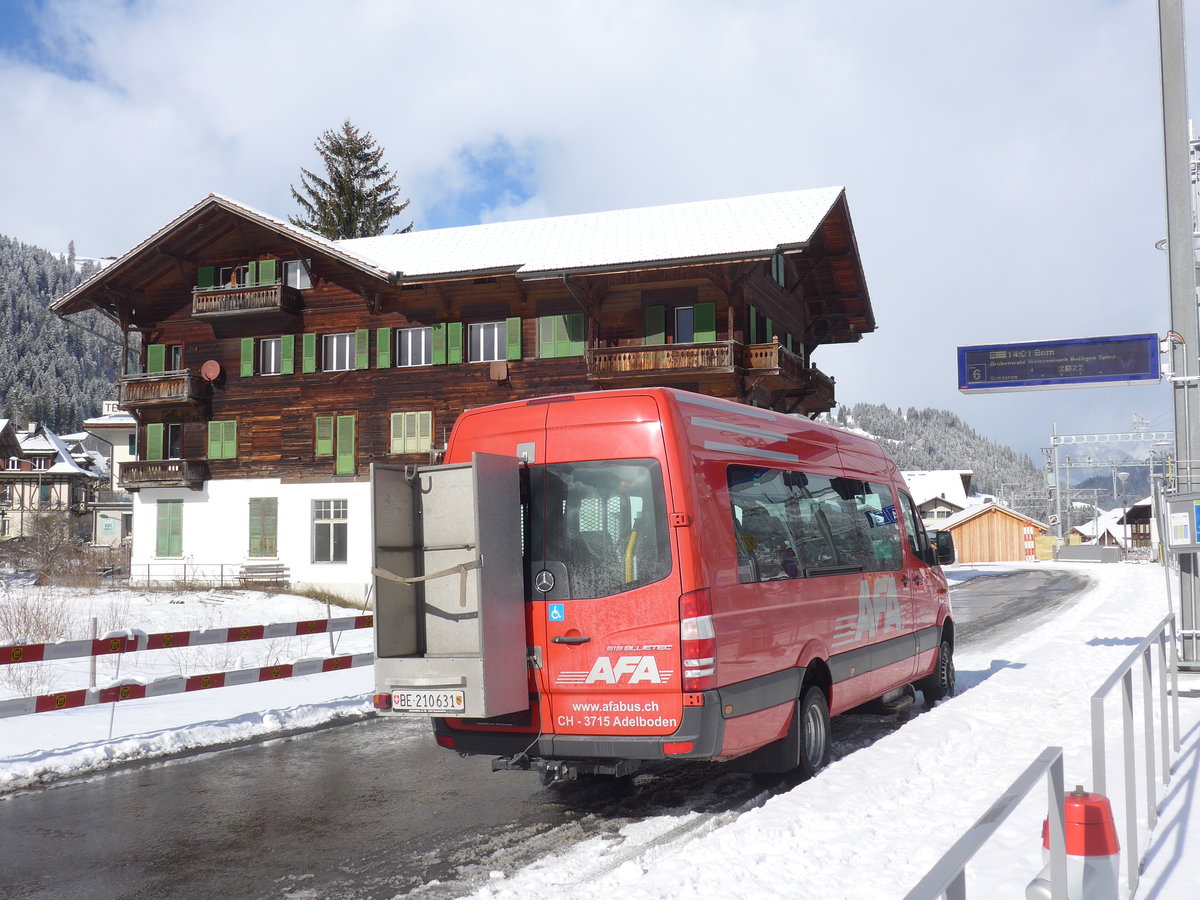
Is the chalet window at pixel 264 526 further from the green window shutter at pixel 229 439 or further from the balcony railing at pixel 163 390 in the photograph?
the balcony railing at pixel 163 390

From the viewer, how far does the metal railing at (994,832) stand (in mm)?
2305

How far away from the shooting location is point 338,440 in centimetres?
3603

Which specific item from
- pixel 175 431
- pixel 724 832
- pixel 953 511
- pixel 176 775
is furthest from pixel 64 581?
pixel 953 511

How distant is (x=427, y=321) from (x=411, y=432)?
12.3 ft

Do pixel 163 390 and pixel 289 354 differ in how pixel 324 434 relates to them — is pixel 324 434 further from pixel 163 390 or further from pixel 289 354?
pixel 163 390

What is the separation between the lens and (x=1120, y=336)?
11.5 meters

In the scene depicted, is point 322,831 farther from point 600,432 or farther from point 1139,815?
point 1139,815

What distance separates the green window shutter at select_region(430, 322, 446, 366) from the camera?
114 ft

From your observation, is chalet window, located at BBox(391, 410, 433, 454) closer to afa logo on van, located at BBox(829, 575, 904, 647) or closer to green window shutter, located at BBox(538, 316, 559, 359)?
green window shutter, located at BBox(538, 316, 559, 359)

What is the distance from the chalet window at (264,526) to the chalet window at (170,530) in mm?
2937

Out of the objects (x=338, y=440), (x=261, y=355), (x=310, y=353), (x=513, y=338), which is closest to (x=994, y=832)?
(x=513, y=338)

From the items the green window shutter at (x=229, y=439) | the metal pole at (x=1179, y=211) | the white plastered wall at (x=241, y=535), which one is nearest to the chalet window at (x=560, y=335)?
the white plastered wall at (x=241, y=535)

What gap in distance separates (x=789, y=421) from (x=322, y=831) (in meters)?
4.50

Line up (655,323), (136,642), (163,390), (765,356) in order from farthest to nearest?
(163,390) < (655,323) < (765,356) < (136,642)
